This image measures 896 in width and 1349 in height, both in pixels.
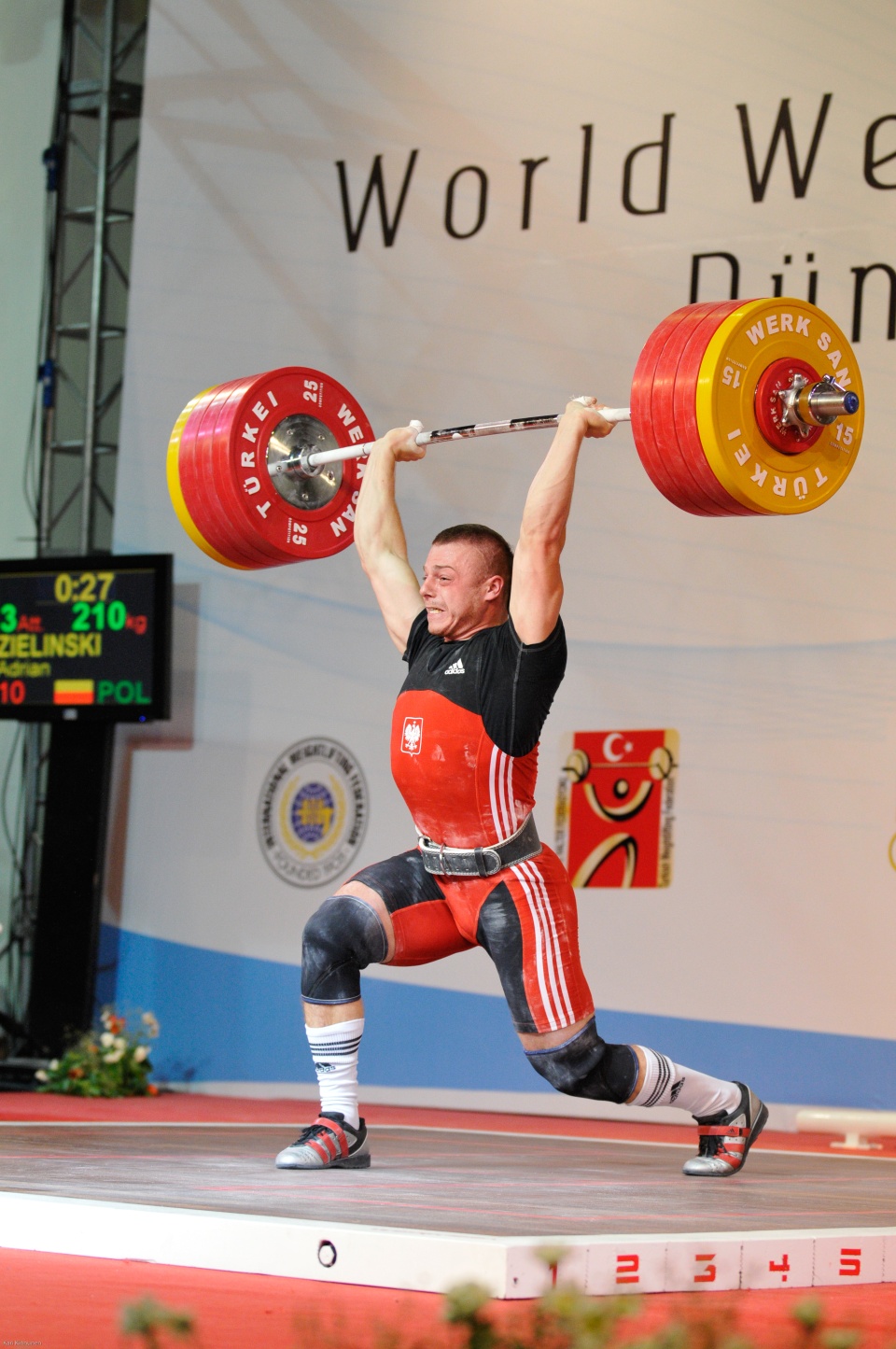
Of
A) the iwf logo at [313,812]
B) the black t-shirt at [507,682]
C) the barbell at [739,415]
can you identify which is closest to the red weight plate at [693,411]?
the barbell at [739,415]

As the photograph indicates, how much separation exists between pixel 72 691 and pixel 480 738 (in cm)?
458

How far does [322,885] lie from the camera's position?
295 inches

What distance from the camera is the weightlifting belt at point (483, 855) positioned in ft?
11.6

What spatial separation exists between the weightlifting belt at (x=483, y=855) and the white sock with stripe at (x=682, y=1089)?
49cm

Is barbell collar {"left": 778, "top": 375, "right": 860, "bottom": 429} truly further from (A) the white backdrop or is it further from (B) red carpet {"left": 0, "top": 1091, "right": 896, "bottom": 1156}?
(A) the white backdrop

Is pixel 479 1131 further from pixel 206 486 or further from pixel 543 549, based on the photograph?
pixel 543 549

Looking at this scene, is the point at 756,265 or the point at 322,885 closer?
the point at 756,265

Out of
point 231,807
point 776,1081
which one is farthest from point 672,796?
point 231,807

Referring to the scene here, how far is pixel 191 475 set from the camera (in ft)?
14.1

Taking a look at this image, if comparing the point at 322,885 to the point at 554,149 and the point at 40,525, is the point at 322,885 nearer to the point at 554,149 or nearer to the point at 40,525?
the point at 40,525

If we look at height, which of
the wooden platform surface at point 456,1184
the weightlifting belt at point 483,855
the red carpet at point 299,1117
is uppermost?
the weightlifting belt at point 483,855

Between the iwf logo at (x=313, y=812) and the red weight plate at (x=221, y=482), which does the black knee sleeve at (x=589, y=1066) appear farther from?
the iwf logo at (x=313, y=812)

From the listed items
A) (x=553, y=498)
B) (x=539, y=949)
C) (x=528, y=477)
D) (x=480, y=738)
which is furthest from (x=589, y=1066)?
(x=528, y=477)

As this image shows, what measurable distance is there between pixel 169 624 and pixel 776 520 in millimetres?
2816
